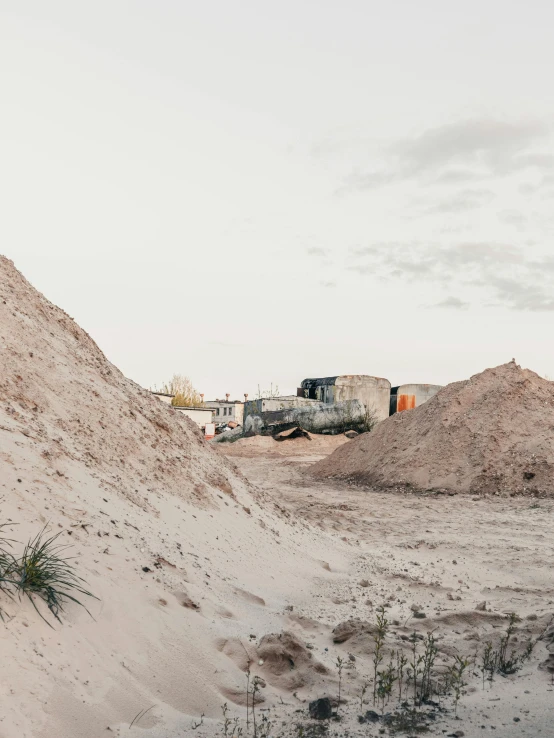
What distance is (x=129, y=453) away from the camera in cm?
718

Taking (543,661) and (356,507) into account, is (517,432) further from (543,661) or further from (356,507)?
(543,661)

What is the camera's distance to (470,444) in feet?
54.5

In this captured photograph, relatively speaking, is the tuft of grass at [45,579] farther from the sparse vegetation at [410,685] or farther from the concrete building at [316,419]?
the concrete building at [316,419]

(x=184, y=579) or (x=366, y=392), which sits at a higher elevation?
(x=366, y=392)

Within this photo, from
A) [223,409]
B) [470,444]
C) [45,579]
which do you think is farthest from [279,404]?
[223,409]

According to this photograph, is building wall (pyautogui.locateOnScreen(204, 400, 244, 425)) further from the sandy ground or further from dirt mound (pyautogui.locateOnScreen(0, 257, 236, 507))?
dirt mound (pyautogui.locateOnScreen(0, 257, 236, 507))

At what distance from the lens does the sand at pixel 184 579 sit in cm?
356

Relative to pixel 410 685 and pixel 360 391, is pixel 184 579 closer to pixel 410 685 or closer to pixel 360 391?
pixel 410 685

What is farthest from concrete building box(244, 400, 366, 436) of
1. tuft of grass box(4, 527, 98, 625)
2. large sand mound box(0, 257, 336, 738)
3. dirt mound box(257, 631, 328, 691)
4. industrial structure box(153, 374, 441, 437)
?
tuft of grass box(4, 527, 98, 625)

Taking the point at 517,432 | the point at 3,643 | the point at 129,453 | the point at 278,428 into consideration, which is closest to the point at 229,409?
the point at 278,428

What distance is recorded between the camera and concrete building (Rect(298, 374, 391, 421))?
30.4 m

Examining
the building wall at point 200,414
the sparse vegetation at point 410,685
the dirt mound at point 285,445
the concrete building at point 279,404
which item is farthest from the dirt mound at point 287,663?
the building wall at point 200,414

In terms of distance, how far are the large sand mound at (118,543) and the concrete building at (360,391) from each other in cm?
2120

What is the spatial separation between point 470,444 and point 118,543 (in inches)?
511
